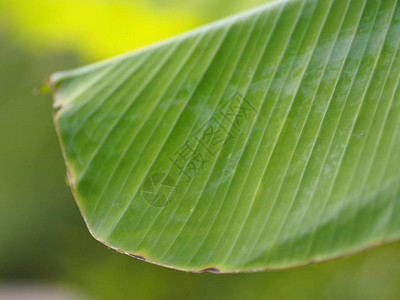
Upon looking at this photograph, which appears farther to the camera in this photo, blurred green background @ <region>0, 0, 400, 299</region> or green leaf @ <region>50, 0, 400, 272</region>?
blurred green background @ <region>0, 0, 400, 299</region>

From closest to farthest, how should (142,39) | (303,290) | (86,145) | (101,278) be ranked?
(86,145), (142,39), (303,290), (101,278)

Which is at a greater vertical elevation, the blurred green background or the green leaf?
the green leaf

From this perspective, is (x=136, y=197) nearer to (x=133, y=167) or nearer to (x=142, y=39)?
(x=133, y=167)

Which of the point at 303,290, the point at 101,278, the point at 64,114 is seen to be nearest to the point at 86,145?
the point at 64,114

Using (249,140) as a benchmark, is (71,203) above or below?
below

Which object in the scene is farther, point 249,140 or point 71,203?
point 71,203
